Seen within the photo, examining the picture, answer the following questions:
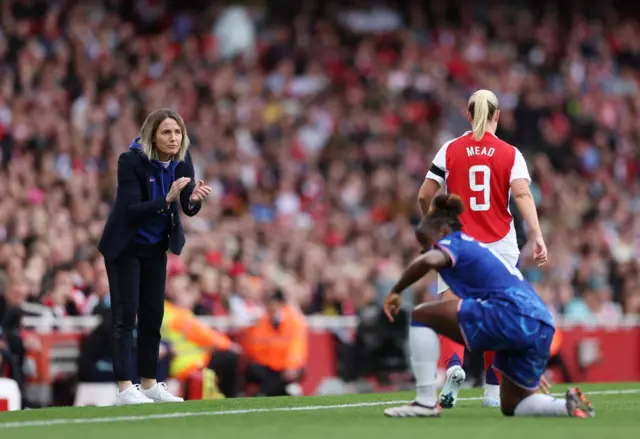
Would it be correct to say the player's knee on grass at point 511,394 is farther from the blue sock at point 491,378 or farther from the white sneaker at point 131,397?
the white sneaker at point 131,397

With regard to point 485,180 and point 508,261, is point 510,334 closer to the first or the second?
point 508,261

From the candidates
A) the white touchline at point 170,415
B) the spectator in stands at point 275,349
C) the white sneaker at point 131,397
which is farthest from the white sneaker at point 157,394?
the spectator in stands at point 275,349

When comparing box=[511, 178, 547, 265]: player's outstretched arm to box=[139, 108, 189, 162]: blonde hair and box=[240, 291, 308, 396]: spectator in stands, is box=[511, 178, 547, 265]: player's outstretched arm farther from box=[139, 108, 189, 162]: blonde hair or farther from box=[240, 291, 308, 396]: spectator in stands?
box=[240, 291, 308, 396]: spectator in stands

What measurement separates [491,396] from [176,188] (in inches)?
97.4

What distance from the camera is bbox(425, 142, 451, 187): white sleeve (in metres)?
9.90

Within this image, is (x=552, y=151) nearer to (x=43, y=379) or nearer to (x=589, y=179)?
(x=589, y=179)

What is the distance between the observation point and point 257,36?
24.3 metres

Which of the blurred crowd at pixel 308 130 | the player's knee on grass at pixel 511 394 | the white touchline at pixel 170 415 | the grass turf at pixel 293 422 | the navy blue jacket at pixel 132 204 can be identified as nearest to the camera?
the grass turf at pixel 293 422

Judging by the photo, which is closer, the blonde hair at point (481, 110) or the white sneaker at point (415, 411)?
the white sneaker at point (415, 411)

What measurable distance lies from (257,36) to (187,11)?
1.19 m

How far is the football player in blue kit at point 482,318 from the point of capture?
830 cm

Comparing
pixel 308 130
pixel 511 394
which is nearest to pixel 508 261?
pixel 511 394

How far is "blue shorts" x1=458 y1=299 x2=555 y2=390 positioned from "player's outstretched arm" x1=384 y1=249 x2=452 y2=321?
1.06ft

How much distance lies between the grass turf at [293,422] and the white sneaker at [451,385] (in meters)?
0.09
